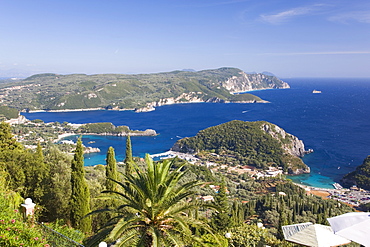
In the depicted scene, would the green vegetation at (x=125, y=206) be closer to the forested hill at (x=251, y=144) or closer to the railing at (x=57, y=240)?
the railing at (x=57, y=240)

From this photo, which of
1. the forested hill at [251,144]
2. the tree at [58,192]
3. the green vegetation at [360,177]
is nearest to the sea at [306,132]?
the green vegetation at [360,177]

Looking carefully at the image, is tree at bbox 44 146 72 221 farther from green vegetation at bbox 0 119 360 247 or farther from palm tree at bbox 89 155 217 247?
palm tree at bbox 89 155 217 247

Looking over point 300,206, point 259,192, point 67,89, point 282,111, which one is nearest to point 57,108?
point 67,89

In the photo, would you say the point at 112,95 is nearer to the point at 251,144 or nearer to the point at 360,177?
the point at 251,144

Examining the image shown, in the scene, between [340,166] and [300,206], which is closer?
[300,206]

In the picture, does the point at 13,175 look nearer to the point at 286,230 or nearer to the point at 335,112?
the point at 286,230

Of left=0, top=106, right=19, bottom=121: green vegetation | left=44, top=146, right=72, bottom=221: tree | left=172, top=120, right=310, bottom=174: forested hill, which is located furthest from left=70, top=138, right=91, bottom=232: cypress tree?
left=0, top=106, right=19, bottom=121: green vegetation
